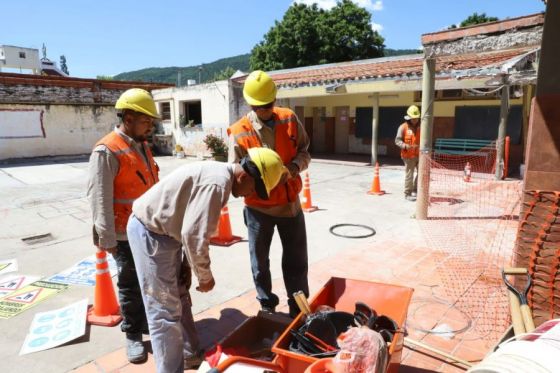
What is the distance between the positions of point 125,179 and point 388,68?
13.4 meters

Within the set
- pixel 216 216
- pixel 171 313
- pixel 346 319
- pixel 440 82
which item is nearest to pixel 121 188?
pixel 171 313

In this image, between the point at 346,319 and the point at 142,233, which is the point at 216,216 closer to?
the point at 142,233

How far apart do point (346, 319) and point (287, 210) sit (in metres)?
1.01

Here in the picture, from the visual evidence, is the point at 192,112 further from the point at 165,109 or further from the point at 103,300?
the point at 103,300

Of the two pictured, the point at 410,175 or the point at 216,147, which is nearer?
the point at 410,175

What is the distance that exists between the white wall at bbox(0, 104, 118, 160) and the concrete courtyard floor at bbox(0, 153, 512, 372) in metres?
8.35

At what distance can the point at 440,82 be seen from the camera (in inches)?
460

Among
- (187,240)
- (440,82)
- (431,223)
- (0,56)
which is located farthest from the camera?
(0,56)

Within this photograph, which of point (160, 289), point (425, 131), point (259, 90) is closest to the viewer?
point (160, 289)

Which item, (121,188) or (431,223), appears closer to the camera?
(121,188)

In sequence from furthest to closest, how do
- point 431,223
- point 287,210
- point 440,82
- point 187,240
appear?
1. point 440,82
2. point 431,223
3. point 287,210
4. point 187,240

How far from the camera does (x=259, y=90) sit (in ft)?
9.70

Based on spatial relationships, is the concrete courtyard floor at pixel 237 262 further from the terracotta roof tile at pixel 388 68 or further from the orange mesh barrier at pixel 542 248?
the terracotta roof tile at pixel 388 68

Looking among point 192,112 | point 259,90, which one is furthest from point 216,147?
point 259,90
